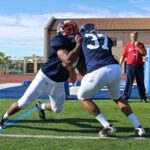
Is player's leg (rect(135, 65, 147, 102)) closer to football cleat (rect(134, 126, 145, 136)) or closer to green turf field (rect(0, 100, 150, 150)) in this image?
green turf field (rect(0, 100, 150, 150))

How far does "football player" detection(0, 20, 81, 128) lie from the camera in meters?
6.40

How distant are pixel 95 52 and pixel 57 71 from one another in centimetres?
87

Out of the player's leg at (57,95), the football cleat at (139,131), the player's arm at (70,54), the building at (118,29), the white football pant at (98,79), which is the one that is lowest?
the building at (118,29)

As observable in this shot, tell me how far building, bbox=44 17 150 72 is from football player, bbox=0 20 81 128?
5262cm

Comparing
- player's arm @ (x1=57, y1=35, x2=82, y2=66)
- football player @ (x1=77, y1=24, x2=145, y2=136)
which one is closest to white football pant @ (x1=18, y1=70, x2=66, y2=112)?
player's arm @ (x1=57, y1=35, x2=82, y2=66)

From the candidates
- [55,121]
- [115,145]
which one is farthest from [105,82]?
[55,121]

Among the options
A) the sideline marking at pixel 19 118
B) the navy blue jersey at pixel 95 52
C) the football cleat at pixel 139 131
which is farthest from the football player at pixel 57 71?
the football cleat at pixel 139 131

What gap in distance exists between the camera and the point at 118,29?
64250 mm

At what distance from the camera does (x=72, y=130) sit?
693 centimetres

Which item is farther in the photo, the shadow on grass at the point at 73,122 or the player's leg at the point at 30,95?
the shadow on grass at the point at 73,122

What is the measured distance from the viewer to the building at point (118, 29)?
202 feet

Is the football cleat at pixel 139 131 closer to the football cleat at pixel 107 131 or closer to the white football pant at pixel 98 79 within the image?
the football cleat at pixel 107 131

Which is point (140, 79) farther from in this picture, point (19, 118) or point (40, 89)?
point (40, 89)

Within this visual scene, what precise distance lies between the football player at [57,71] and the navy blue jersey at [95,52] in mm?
114
